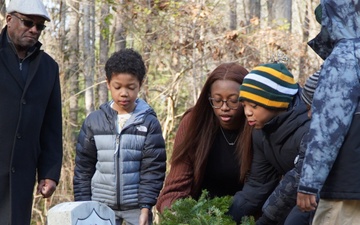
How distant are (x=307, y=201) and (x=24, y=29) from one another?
256cm

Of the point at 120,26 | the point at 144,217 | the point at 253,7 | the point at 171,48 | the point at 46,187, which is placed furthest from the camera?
the point at 253,7

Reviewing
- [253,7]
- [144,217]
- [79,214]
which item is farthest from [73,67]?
[79,214]

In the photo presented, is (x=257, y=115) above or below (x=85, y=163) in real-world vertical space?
above

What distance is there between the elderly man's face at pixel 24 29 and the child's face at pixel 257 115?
5.45 feet

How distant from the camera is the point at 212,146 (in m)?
6.83

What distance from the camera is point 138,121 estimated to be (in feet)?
23.3

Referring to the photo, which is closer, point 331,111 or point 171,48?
point 331,111

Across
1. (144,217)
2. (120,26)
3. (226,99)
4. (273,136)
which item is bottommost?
(144,217)

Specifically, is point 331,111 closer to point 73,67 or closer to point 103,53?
point 73,67

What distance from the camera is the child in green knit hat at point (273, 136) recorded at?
19.7ft

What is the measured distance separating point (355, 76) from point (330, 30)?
1.23 ft

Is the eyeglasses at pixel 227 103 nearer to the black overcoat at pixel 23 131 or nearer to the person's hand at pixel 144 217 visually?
the person's hand at pixel 144 217

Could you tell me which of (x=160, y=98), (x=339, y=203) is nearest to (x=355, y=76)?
(x=339, y=203)

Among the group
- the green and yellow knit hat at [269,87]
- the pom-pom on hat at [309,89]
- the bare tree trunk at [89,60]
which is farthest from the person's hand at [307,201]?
the bare tree trunk at [89,60]
